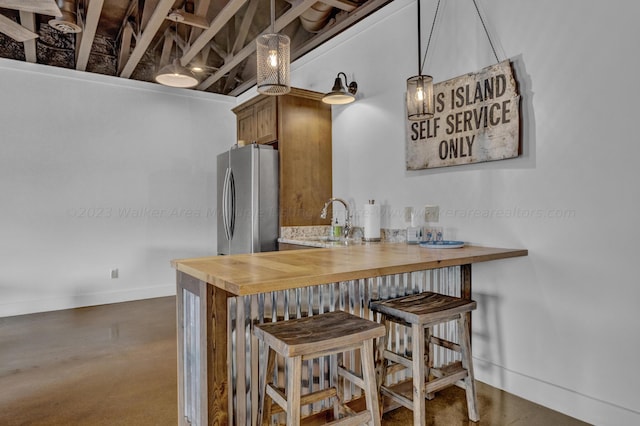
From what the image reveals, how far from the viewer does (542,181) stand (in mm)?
2230

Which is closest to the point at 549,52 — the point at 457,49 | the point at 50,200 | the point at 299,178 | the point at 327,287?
the point at 457,49

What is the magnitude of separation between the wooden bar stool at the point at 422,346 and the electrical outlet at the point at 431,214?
2.67 ft

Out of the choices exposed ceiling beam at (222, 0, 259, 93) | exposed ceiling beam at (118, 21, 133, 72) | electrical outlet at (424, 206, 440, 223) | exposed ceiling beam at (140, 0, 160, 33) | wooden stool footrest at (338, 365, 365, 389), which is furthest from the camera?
exposed ceiling beam at (118, 21, 133, 72)

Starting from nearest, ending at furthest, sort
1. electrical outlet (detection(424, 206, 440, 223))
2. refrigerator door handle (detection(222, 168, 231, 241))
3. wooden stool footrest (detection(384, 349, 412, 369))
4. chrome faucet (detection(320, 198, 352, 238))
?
1. wooden stool footrest (detection(384, 349, 412, 369))
2. electrical outlet (detection(424, 206, 440, 223))
3. chrome faucet (detection(320, 198, 352, 238))
4. refrigerator door handle (detection(222, 168, 231, 241))

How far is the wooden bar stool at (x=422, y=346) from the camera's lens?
5.89 feet

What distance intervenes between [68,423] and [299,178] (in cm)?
257

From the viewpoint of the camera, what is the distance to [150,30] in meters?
3.45

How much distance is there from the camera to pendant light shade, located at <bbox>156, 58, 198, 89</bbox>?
3518 millimetres

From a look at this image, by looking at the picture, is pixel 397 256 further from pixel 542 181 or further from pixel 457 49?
pixel 457 49

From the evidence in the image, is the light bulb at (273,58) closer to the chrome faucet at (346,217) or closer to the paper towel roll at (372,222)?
the paper towel roll at (372,222)

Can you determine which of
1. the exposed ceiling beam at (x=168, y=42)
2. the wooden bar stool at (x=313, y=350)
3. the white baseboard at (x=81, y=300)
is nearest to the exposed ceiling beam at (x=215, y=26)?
the exposed ceiling beam at (x=168, y=42)

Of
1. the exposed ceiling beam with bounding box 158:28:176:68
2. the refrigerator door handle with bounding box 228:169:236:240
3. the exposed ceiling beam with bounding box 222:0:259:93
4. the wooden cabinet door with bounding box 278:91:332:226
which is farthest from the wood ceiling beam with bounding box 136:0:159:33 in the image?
the refrigerator door handle with bounding box 228:169:236:240

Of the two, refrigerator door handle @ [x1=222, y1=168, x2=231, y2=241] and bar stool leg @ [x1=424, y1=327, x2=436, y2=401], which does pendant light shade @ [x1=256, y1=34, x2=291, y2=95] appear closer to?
bar stool leg @ [x1=424, y1=327, x2=436, y2=401]

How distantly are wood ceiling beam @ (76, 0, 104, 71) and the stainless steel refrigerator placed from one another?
62.9 inches
